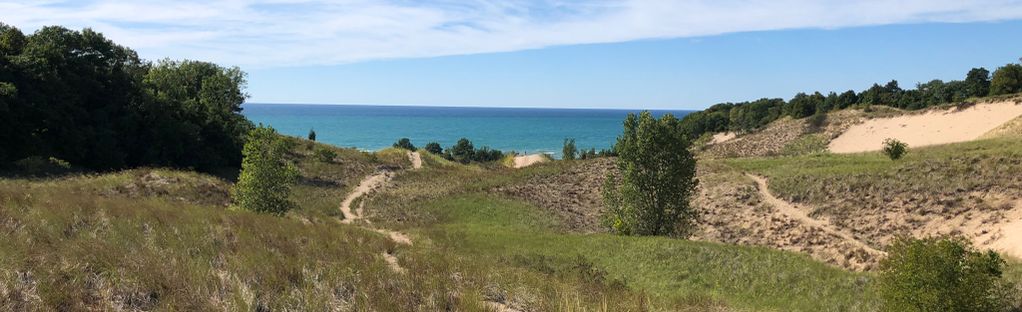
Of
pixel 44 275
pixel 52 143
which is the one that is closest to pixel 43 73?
pixel 52 143

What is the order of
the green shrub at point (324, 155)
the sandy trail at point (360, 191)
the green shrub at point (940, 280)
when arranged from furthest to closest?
the green shrub at point (324, 155) < the sandy trail at point (360, 191) < the green shrub at point (940, 280)

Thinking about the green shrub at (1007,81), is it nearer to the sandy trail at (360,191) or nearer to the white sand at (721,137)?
the white sand at (721,137)

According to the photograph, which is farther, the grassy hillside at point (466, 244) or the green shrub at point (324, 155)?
the green shrub at point (324, 155)

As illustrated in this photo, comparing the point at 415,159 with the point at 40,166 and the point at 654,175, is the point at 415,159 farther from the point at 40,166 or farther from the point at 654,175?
the point at 654,175

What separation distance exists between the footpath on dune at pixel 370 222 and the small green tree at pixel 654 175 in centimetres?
Answer: 1094

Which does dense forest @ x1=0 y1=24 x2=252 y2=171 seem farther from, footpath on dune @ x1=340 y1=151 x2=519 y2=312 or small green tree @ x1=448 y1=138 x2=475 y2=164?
small green tree @ x1=448 y1=138 x2=475 y2=164

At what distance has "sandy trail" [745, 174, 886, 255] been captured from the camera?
27.8 metres

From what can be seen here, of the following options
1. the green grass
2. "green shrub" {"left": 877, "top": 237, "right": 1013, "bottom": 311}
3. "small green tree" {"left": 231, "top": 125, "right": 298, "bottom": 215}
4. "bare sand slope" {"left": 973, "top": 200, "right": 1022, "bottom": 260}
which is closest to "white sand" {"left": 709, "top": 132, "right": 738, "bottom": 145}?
"bare sand slope" {"left": 973, "top": 200, "right": 1022, "bottom": 260}

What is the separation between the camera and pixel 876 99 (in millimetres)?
94562

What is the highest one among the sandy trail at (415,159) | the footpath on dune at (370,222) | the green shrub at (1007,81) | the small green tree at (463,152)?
the green shrub at (1007,81)

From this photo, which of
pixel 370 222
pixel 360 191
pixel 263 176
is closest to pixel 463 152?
pixel 360 191

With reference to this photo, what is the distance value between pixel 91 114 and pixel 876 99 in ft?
344

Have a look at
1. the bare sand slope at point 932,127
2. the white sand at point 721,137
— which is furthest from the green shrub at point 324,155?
the white sand at point 721,137

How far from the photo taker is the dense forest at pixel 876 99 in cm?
7888
